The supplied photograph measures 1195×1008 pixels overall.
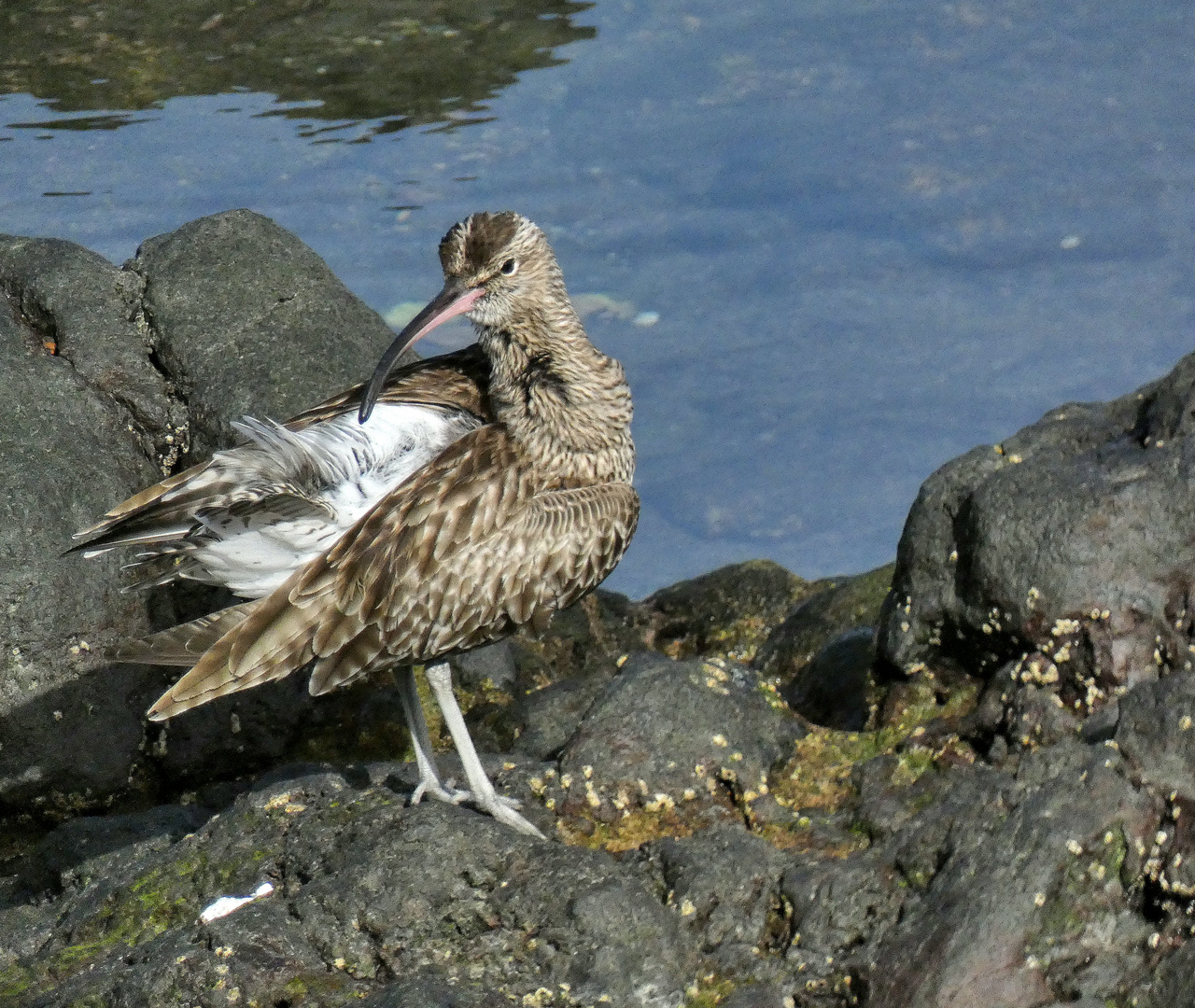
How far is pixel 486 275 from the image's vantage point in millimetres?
5852

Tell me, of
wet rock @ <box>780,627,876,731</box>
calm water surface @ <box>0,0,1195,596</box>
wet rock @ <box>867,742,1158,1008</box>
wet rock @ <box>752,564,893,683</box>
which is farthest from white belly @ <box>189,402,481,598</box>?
calm water surface @ <box>0,0,1195,596</box>

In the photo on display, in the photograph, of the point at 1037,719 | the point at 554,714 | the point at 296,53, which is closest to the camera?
the point at 1037,719

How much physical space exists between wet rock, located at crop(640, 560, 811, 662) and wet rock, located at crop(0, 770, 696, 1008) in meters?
3.73

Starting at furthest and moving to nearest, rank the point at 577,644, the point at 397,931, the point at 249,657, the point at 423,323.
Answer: the point at 577,644
the point at 423,323
the point at 249,657
the point at 397,931

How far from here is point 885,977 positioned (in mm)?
4121

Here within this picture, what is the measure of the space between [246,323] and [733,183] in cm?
652

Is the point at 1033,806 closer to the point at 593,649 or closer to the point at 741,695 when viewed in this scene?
the point at 741,695

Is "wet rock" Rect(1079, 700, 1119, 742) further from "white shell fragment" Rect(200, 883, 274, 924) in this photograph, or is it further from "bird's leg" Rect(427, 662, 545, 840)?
"white shell fragment" Rect(200, 883, 274, 924)

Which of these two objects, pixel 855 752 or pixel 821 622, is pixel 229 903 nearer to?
pixel 855 752

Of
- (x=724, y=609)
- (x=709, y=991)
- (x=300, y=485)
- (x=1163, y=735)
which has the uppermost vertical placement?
(x=300, y=485)

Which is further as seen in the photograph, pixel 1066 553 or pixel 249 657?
pixel 249 657

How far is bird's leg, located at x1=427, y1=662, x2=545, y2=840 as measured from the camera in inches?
195

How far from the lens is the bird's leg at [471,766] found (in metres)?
4.96

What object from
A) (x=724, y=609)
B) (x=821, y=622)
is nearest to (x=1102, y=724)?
(x=821, y=622)
